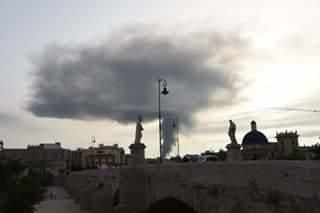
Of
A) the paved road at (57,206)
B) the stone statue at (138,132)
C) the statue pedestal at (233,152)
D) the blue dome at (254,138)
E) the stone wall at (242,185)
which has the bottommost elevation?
the paved road at (57,206)

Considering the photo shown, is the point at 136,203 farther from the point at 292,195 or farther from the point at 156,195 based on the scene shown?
the point at 292,195

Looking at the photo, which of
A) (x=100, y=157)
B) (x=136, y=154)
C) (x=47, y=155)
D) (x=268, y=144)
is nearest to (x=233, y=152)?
(x=136, y=154)

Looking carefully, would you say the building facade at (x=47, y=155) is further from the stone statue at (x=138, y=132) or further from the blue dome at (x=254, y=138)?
the stone statue at (x=138, y=132)

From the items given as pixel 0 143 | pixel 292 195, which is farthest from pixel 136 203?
pixel 0 143

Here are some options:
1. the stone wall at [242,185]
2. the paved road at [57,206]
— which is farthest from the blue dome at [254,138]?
the stone wall at [242,185]

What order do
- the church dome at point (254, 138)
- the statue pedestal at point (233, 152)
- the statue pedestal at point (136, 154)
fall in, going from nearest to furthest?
the statue pedestal at point (233, 152) → the statue pedestal at point (136, 154) → the church dome at point (254, 138)

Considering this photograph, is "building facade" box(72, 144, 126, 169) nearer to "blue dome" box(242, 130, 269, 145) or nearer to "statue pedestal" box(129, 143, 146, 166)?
"blue dome" box(242, 130, 269, 145)

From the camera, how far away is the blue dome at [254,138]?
53.3m

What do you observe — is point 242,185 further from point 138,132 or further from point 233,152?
point 138,132

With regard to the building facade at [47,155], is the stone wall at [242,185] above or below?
below

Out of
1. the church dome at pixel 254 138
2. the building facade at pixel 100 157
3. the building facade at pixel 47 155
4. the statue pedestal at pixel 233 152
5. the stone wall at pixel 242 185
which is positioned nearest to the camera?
the stone wall at pixel 242 185

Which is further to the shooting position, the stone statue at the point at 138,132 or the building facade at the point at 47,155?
the building facade at the point at 47,155

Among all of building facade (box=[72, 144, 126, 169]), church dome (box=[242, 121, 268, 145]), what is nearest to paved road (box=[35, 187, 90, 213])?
church dome (box=[242, 121, 268, 145])

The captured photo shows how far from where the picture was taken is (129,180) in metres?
20.1
